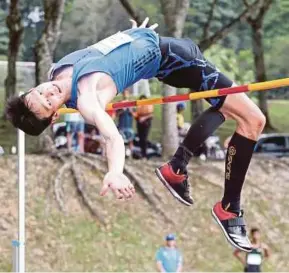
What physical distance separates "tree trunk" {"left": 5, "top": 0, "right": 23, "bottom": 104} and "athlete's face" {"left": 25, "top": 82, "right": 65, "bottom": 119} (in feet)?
38.0

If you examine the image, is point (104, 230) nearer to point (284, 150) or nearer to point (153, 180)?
point (153, 180)

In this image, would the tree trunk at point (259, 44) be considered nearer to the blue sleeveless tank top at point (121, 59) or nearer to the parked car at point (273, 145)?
the parked car at point (273, 145)

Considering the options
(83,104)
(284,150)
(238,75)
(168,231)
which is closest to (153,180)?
(168,231)

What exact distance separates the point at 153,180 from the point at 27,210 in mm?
2208

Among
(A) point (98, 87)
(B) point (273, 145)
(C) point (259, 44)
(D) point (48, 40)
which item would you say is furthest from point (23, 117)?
(C) point (259, 44)

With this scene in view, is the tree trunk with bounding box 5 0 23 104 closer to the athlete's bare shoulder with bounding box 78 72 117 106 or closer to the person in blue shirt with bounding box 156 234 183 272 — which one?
the person in blue shirt with bounding box 156 234 183 272

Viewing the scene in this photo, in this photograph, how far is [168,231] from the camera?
16.2m

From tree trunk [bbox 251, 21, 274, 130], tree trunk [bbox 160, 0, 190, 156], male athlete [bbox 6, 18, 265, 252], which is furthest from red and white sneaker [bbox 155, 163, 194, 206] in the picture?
tree trunk [bbox 251, 21, 274, 130]

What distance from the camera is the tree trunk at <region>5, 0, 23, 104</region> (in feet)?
58.0

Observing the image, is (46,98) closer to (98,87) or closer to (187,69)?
(98,87)

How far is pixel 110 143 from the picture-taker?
5703 mm

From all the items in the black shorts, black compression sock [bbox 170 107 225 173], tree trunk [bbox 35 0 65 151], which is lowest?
black compression sock [bbox 170 107 225 173]

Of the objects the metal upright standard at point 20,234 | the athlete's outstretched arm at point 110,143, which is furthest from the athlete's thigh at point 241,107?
the metal upright standard at point 20,234

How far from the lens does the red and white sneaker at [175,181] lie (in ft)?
22.6
